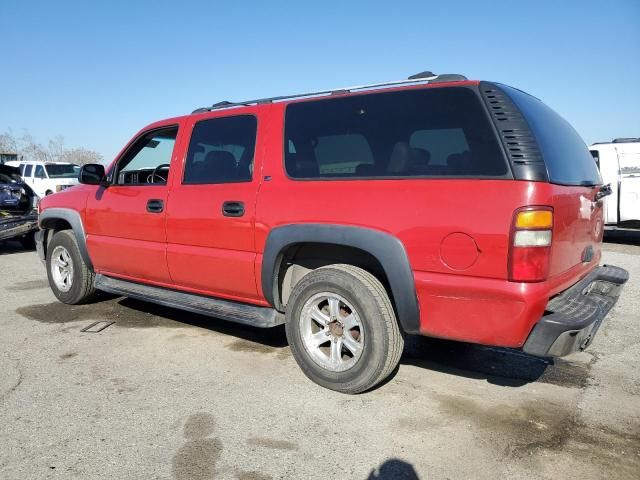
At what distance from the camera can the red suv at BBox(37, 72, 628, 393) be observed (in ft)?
8.76

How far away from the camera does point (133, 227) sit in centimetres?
452

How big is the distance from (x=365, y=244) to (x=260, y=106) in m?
1.50

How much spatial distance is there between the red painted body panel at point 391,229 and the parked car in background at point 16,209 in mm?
5456

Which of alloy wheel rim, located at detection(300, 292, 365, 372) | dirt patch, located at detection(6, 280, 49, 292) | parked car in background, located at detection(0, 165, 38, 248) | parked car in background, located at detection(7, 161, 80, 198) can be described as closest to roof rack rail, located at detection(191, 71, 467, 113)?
alloy wheel rim, located at detection(300, 292, 365, 372)

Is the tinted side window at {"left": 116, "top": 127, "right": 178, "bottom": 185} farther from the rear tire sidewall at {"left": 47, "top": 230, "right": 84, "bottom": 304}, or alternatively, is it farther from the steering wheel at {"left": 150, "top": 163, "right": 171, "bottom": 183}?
the rear tire sidewall at {"left": 47, "top": 230, "right": 84, "bottom": 304}

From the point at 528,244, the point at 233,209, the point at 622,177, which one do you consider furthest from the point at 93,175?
the point at 622,177

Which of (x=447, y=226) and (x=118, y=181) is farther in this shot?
(x=118, y=181)

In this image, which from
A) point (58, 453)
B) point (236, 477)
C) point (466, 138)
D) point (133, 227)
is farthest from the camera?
point (133, 227)

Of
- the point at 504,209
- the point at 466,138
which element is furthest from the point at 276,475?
the point at 466,138

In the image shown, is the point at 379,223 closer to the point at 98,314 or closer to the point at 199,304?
the point at 199,304

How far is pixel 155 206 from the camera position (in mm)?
4297

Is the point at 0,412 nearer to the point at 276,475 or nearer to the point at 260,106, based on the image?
the point at 276,475

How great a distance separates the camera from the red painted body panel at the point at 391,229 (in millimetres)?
2656

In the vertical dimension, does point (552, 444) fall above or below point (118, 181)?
below
